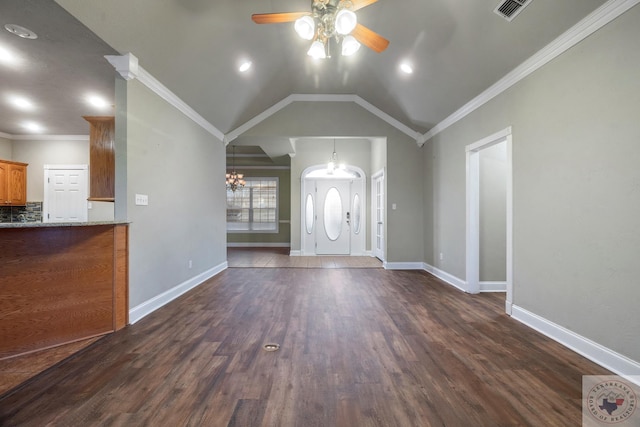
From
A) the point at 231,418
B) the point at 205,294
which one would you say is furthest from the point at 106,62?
the point at 231,418

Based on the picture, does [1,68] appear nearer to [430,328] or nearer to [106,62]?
[106,62]

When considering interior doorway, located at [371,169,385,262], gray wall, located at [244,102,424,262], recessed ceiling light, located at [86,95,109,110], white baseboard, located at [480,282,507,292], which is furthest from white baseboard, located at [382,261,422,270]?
recessed ceiling light, located at [86,95,109,110]

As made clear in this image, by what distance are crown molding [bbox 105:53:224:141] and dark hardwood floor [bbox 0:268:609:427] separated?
2.50 meters

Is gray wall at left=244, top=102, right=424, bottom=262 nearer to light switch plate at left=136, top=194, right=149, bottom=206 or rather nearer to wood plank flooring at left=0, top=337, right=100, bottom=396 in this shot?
light switch plate at left=136, top=194, right=149, bottom=206

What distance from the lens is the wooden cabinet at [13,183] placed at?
220 inches

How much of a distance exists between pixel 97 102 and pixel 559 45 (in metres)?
5.61

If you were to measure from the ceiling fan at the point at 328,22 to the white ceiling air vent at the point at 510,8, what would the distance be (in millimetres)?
1049

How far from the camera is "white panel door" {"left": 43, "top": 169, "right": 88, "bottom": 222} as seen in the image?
6.02 meters

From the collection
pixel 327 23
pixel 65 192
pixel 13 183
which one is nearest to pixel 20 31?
pixel 327 23

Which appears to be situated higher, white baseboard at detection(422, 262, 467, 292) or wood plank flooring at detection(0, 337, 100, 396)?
white baseboard at detection(422, 262, 467, 292)

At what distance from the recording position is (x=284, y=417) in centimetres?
157

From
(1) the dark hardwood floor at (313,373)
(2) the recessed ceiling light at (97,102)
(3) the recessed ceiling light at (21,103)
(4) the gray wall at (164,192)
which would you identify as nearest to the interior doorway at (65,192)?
(3) the recessed ceiling light at (21,103)

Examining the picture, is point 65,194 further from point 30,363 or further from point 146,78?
point 30,363

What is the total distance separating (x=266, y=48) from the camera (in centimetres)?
382
